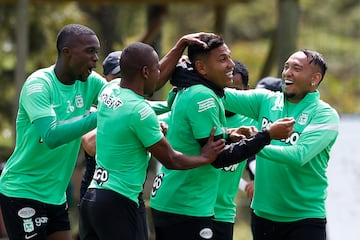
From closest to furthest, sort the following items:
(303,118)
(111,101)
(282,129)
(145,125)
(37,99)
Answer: (145,125), (111,101), (282,129), (37,99), (303,118)

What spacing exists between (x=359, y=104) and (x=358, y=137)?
46.1ft

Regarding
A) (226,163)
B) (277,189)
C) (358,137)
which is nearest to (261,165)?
(277,189)

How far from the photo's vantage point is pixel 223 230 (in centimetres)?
683

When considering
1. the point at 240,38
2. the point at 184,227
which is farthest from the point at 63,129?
the point at 240,38

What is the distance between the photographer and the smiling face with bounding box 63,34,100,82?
252 inches

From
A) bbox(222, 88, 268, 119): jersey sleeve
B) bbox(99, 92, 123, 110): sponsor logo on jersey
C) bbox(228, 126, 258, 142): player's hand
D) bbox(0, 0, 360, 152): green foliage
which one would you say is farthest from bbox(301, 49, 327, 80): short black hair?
bbox(0, 0, 360, 152): green foliage

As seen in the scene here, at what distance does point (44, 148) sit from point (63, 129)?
0.38 m

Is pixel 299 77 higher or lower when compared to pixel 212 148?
higher

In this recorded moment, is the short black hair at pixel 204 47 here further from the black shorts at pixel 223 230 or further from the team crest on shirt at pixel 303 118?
the black shorts at pixel 223 230

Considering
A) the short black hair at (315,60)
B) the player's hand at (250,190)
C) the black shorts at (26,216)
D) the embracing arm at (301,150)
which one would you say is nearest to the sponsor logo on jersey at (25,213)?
the black shorts at (26,216)

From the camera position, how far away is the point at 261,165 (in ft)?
22.1

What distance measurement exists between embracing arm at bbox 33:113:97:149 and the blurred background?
4.65 metres

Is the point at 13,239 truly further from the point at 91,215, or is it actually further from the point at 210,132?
the point at 210,132

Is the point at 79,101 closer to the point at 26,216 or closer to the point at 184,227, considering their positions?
the point at 26,216
